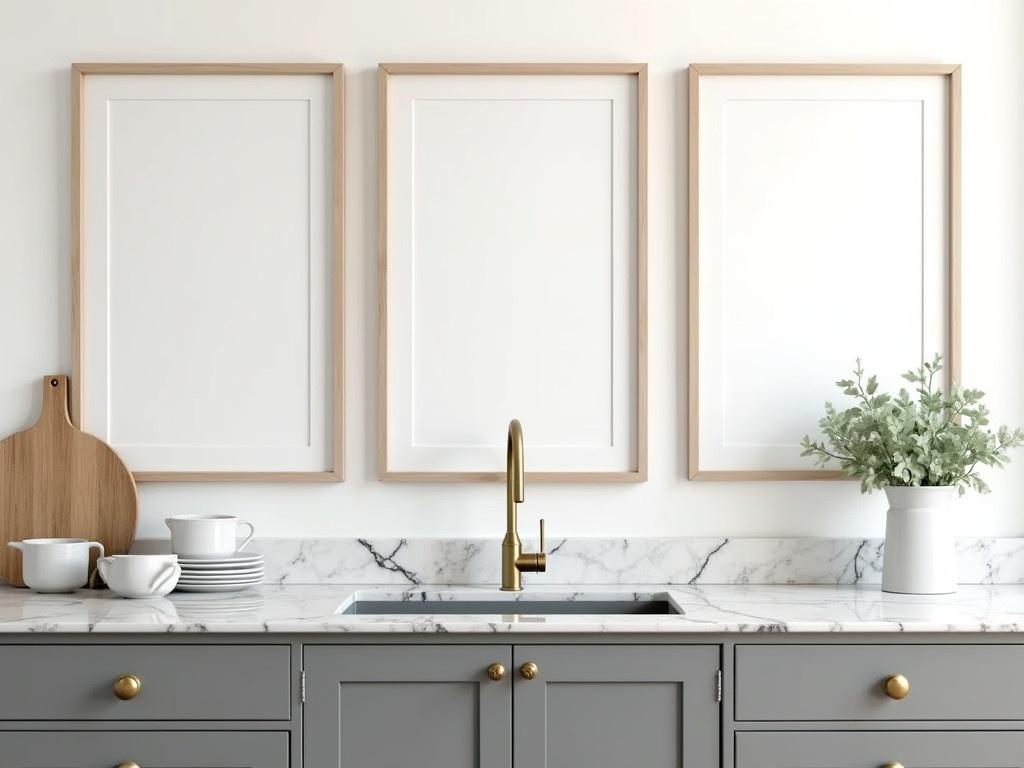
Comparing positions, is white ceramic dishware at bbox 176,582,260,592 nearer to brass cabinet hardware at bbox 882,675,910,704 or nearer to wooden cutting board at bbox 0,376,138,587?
wooden cutting board at bbox 0,376,138,587

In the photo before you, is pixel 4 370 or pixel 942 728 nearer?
pixel 942 728

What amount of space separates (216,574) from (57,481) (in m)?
0.49

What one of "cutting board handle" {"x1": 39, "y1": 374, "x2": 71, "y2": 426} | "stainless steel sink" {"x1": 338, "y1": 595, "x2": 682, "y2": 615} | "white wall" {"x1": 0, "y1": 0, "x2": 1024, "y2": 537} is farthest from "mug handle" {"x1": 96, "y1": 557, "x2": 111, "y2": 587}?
"stainless steel sink" {"x1": 338, "y1": 595, "x2": 682, "y2": 615}

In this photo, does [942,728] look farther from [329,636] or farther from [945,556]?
[329,636]

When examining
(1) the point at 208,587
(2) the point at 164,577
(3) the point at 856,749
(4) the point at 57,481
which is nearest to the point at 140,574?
(2) the point at 164,577

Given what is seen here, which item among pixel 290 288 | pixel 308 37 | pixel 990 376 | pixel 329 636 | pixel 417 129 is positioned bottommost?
pixel 329 636

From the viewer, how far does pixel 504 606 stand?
2.21 meters

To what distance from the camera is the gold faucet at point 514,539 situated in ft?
7.13

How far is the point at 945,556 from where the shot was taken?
82.6 inches

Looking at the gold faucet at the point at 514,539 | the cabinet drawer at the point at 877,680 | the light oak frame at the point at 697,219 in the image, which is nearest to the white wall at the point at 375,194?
the light oak frame at the point at 697,219

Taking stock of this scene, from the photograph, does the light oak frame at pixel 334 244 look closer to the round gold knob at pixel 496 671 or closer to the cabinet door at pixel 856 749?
the round gold knob at pixel 496 671

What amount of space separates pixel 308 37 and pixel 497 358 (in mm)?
870

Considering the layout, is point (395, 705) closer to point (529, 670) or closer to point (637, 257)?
point (529, 670)

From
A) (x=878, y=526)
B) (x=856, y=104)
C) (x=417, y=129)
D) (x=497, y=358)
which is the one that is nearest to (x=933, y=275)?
(x=856, y=104)
